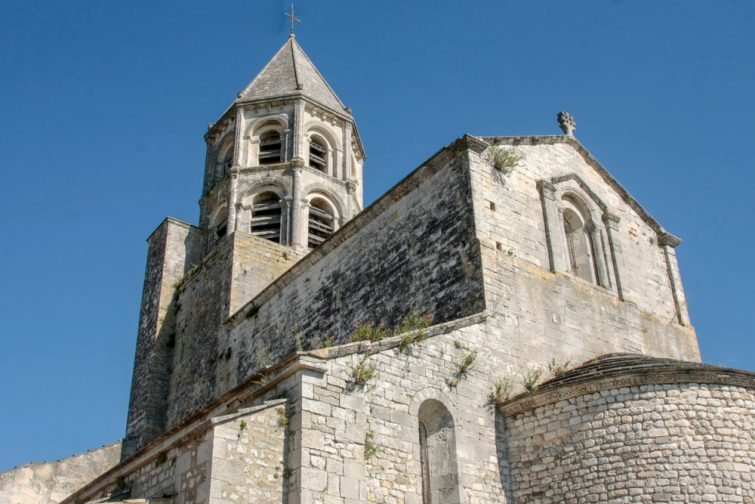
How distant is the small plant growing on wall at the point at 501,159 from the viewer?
44.0 ft

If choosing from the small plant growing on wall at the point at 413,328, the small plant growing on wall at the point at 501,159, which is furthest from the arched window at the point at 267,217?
the small plant growing on wall at the point at 413,328

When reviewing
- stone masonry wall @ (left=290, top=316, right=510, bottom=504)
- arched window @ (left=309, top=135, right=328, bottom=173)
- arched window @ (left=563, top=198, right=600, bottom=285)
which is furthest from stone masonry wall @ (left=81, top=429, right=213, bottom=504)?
arched window @ (left=309, top=135, right=328, bottom=173)

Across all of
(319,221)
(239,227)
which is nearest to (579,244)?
(319,221)

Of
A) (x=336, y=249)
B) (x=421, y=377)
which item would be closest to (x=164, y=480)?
(x=421, y=377)

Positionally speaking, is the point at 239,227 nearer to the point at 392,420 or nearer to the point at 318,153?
the point at 318,153

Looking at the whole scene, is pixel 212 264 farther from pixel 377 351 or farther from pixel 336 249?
pixel 377 351

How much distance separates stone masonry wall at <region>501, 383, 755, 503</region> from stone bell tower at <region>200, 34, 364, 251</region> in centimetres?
1110

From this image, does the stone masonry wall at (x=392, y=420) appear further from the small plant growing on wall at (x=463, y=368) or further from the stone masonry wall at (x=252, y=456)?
the stone masonry wall at (x=252, y=456)

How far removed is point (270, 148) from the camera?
75.6ft

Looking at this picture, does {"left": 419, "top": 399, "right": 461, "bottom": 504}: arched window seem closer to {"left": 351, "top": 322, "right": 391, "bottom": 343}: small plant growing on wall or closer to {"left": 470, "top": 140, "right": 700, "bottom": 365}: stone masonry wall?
{"left": 351, "top": 322, "right": 391, "bottom": 343}: small plant growing on wall

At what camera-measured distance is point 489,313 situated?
1169cm

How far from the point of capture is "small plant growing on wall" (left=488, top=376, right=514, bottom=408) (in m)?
11.1

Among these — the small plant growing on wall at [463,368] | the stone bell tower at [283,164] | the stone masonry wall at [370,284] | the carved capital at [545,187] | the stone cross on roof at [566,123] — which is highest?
the stone bell tower at [283,164]

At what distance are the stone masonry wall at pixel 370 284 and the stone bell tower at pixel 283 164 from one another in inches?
142
